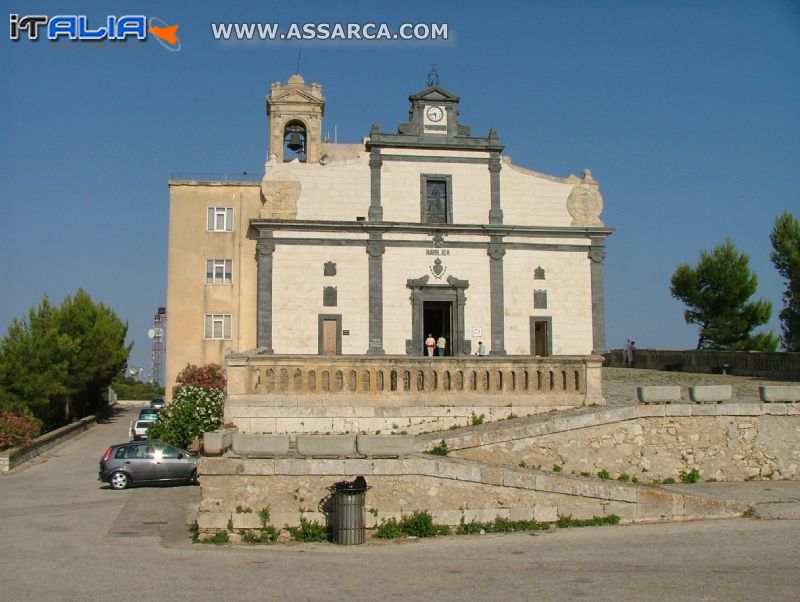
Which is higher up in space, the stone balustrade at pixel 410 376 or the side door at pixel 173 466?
the stone balustrade at pixel 410 376

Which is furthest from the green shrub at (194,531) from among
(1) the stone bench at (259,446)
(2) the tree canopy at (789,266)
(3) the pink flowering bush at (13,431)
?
(2) the tree canopy at (789,266)

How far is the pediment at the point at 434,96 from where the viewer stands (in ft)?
106

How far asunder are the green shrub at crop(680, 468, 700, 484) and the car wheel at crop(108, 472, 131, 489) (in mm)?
13078

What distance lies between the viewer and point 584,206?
3275cm

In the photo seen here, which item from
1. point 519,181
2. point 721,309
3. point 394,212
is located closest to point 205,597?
point 394,212

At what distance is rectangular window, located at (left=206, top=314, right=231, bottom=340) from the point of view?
31.7 m

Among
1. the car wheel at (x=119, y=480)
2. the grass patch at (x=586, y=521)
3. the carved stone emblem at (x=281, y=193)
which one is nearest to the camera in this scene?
the grass patch at (x=586, y=521)

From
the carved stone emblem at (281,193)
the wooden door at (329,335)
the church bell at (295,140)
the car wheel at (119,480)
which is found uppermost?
the church bell at (295,140)

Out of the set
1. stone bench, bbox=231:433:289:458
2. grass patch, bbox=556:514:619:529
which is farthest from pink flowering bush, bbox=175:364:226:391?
grass patch, bbox=556:514:619:529

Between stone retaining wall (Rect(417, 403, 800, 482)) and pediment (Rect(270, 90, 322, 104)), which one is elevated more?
pediment (Rect(270, 90, 322, 104))

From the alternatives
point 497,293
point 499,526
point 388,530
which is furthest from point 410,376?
point 497,293

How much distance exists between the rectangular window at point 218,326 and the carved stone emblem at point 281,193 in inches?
176

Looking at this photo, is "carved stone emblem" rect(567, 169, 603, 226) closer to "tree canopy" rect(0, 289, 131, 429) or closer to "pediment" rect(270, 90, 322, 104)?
"pediment" rect(270, 90, 322, 104)

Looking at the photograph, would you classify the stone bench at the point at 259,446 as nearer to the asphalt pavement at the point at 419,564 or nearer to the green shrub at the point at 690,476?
the asphalt pavement at the point at 419,564
